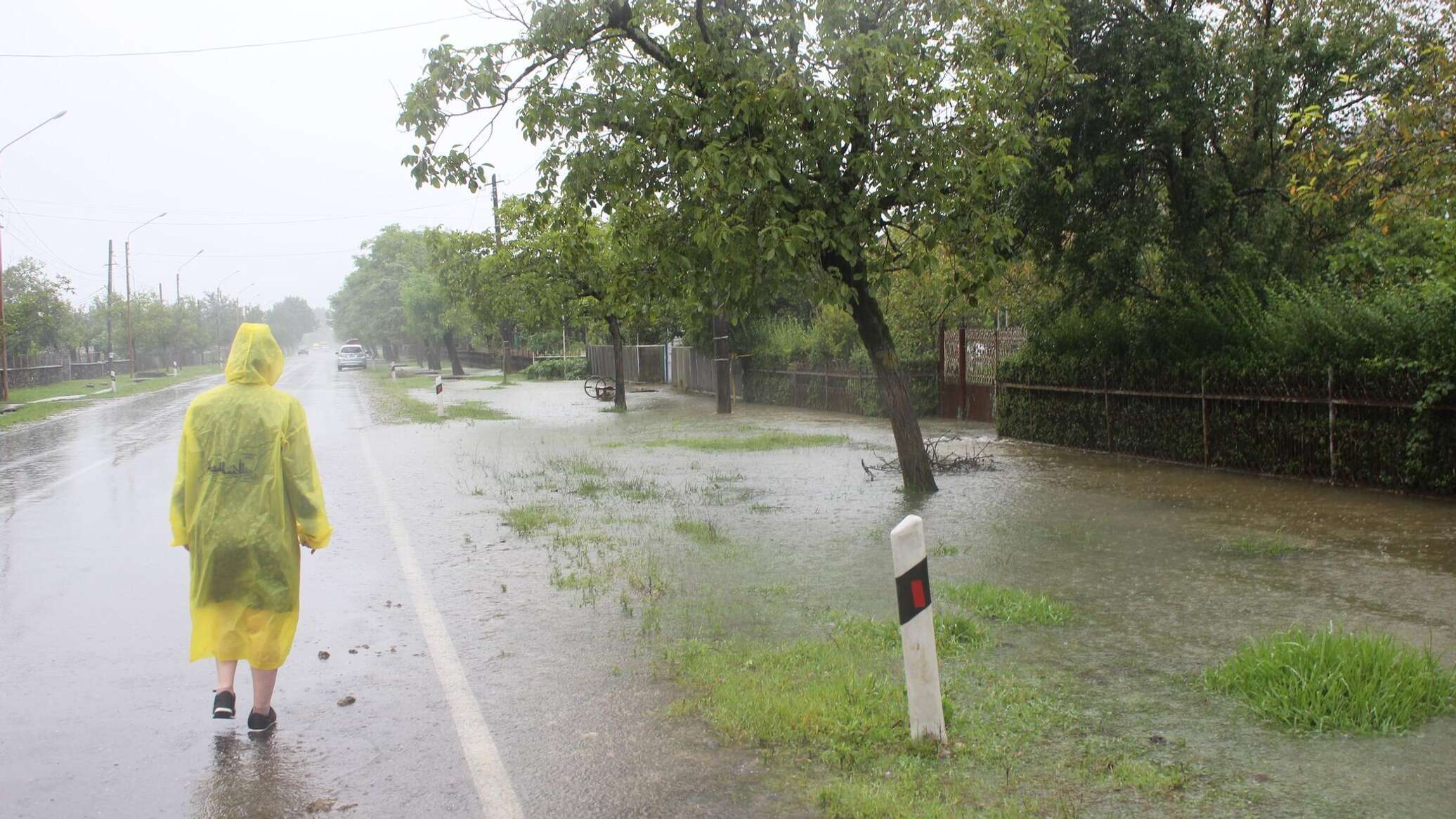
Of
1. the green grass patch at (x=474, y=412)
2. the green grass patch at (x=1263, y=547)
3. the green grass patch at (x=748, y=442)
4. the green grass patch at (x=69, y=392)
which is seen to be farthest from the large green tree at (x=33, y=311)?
the green grass patch at (x=1263, y=547)

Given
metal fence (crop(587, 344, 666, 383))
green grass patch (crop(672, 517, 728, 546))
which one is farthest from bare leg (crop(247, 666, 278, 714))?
metal fence (crop(587, 344, 666, 383))

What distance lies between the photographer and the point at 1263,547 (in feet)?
27.4

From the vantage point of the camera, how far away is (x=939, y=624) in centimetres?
607

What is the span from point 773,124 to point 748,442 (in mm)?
8904

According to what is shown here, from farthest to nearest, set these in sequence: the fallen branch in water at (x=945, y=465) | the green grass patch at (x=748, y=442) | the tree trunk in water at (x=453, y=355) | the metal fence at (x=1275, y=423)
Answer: the tree trunk in water at (x=453, y=355) → the green grass patch at (x=748, y=442) → the fallen branch in water at (x=945, y=465) → the metal fence at (x=1275, y=423)

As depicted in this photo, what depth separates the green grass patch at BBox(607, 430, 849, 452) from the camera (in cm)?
1752

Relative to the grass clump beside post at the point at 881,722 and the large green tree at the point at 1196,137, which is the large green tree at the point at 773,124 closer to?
the large green tree at the point at 1196,137

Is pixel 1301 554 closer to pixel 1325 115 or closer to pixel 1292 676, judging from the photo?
pixel 1292 676

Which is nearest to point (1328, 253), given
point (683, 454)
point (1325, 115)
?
point (1325, 115)

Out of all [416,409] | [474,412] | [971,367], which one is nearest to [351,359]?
[416,409]

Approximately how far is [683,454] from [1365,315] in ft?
30.5

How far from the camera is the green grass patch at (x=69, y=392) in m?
28.4

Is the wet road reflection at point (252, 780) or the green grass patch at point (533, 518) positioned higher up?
the green grass patch at point (533, 518)

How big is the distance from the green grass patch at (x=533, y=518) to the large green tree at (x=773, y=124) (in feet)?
8.60
